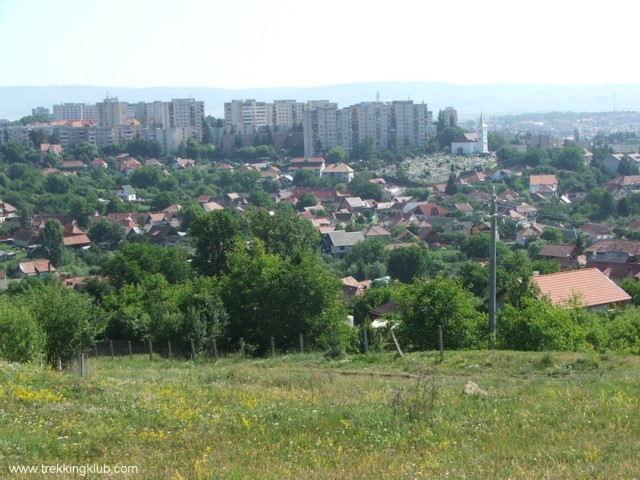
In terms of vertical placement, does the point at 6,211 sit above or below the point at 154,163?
below

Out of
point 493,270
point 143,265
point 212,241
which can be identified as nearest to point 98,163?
point 212,241

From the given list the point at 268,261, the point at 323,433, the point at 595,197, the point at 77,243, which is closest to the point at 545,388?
the point at 323,433

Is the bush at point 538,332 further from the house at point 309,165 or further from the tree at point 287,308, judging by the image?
the house at point 309,165

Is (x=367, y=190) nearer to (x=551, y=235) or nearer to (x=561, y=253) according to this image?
(x=551, y=235)

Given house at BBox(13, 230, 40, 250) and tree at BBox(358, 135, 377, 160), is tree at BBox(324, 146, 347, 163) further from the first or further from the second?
house at BBox(13, 230, 40, 250)

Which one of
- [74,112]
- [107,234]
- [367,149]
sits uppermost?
[74,112]

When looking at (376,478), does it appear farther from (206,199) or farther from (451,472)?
(206,199)

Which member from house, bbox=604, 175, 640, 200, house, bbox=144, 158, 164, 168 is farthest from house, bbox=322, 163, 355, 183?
house, bbox=604, 175, 640, 200

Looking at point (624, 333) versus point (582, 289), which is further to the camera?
point (582, 289)
